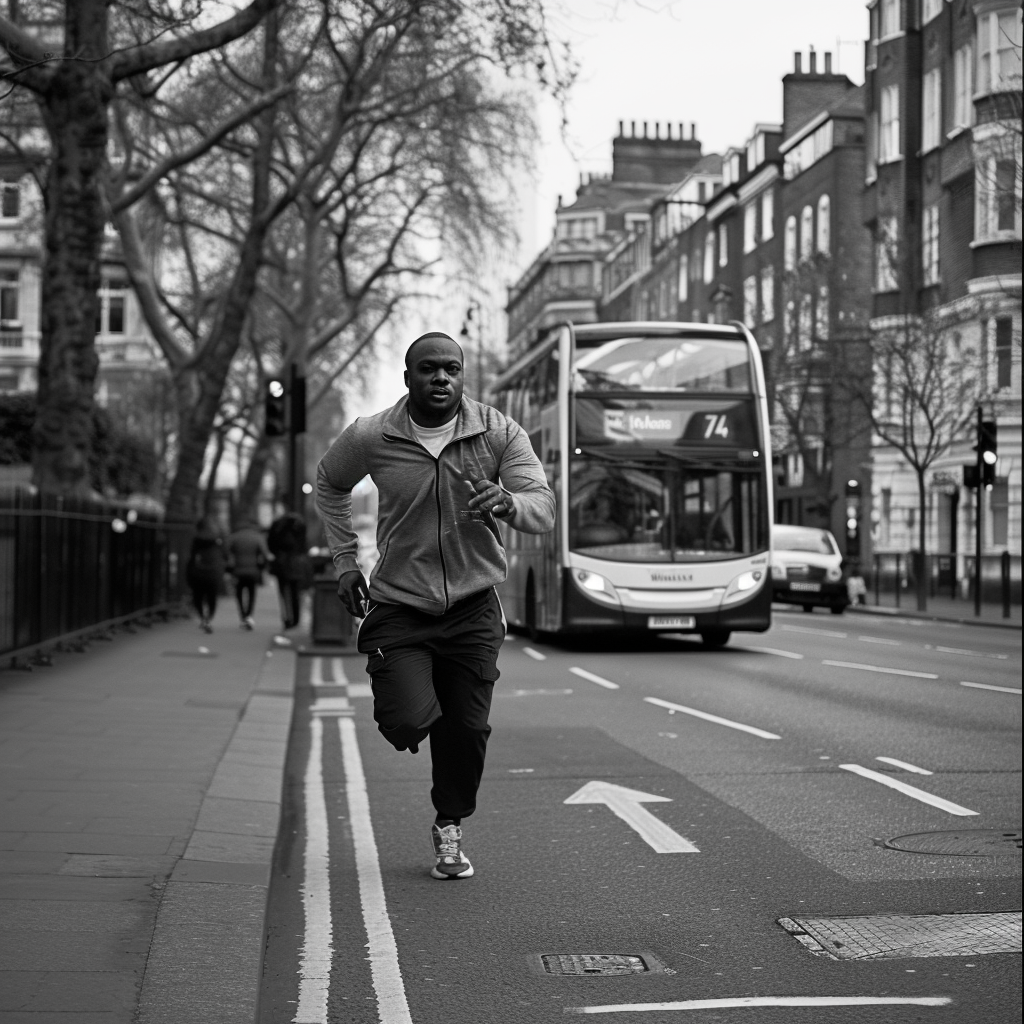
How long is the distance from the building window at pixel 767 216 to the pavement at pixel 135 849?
5383 centimetres

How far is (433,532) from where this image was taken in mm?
5789

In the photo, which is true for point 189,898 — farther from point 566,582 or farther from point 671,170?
point 671,170

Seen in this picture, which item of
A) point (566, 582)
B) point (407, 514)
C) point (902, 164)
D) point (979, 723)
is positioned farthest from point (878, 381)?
point (407, 514)

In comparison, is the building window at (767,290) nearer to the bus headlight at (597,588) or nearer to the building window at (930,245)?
the building window at (930,245)

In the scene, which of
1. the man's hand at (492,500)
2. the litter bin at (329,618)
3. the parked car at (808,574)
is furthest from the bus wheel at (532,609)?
the man's hand at (492,500)

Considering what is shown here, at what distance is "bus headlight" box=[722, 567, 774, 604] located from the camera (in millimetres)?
20234

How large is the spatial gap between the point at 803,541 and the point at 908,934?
1254 inches

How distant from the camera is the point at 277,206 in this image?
93.7 feet

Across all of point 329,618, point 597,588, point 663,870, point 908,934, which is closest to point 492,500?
point 908,934

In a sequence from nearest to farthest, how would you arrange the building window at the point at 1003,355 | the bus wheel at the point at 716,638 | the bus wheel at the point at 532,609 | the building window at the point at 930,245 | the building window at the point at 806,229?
1. the bus wheel at the point at 716,638
2. the bus wheel at the point at 532,609
3. the building window at the point at 1003,355
4. the building window at the point at 930,245
5. the building window at the point at 806,229

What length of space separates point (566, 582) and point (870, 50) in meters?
38.5

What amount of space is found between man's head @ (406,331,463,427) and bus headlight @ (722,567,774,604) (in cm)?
1497

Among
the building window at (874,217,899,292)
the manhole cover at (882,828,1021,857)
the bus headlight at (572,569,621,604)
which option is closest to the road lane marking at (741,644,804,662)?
the bus headlight at (572,569,621,604)

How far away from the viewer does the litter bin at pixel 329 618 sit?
2133 centimetres
